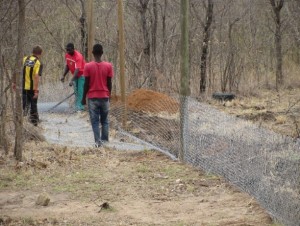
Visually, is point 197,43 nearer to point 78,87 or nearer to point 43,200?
point 78,87

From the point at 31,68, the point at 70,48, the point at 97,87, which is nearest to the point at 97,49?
the point at 97,87

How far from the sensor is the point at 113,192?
7312 mm

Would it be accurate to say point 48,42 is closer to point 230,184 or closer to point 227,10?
point 227,10

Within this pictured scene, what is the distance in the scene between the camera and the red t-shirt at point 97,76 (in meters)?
10.2

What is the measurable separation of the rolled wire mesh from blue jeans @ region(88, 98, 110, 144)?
715mm

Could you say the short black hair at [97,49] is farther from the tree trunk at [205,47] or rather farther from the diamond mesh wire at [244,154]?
the tree trunk at [205,47]

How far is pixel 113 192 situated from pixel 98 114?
326 cm

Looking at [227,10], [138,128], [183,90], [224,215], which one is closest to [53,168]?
[183,90]

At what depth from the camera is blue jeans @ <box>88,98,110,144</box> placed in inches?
406

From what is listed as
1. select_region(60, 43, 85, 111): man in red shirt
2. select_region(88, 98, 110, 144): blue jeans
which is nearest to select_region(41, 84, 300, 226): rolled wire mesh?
select_region(88, 98, 110, 144): blue jeans

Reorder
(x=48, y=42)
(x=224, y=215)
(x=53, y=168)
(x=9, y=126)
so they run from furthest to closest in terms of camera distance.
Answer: (x=48, y=42) → (x=9, y=126) → (x=53, y=168) → (x=224, y=215)

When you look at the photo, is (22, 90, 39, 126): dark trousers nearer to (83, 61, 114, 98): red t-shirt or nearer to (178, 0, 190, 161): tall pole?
(83, 61, 114, 98): red t-shirt

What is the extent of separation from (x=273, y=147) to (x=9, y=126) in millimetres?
5890

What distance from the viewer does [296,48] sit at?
25672 mm
